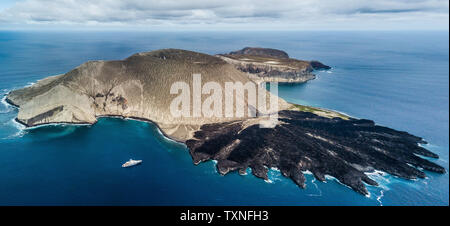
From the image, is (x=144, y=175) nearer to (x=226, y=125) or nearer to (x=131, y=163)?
(x=131, y=163)

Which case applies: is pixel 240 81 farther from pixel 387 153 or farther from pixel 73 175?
pixel 73 175

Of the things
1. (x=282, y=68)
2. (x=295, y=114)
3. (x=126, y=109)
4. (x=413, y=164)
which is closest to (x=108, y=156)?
(x=126, y=109)

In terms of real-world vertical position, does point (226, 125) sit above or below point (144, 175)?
above

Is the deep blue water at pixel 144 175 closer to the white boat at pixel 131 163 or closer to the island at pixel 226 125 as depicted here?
the white boat at pixel 131 163

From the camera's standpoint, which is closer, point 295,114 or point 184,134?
point 184,134

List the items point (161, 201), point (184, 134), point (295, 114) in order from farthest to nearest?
point (295, 114)
point (184, 134)
point (161, 201)

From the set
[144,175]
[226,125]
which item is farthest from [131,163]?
[226,125]

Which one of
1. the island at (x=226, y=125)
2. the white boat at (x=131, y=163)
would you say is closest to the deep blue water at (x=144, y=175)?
the white boat at (x=131, y=163)

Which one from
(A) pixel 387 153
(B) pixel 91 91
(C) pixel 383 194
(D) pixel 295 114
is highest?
(B) pixel 91 91
